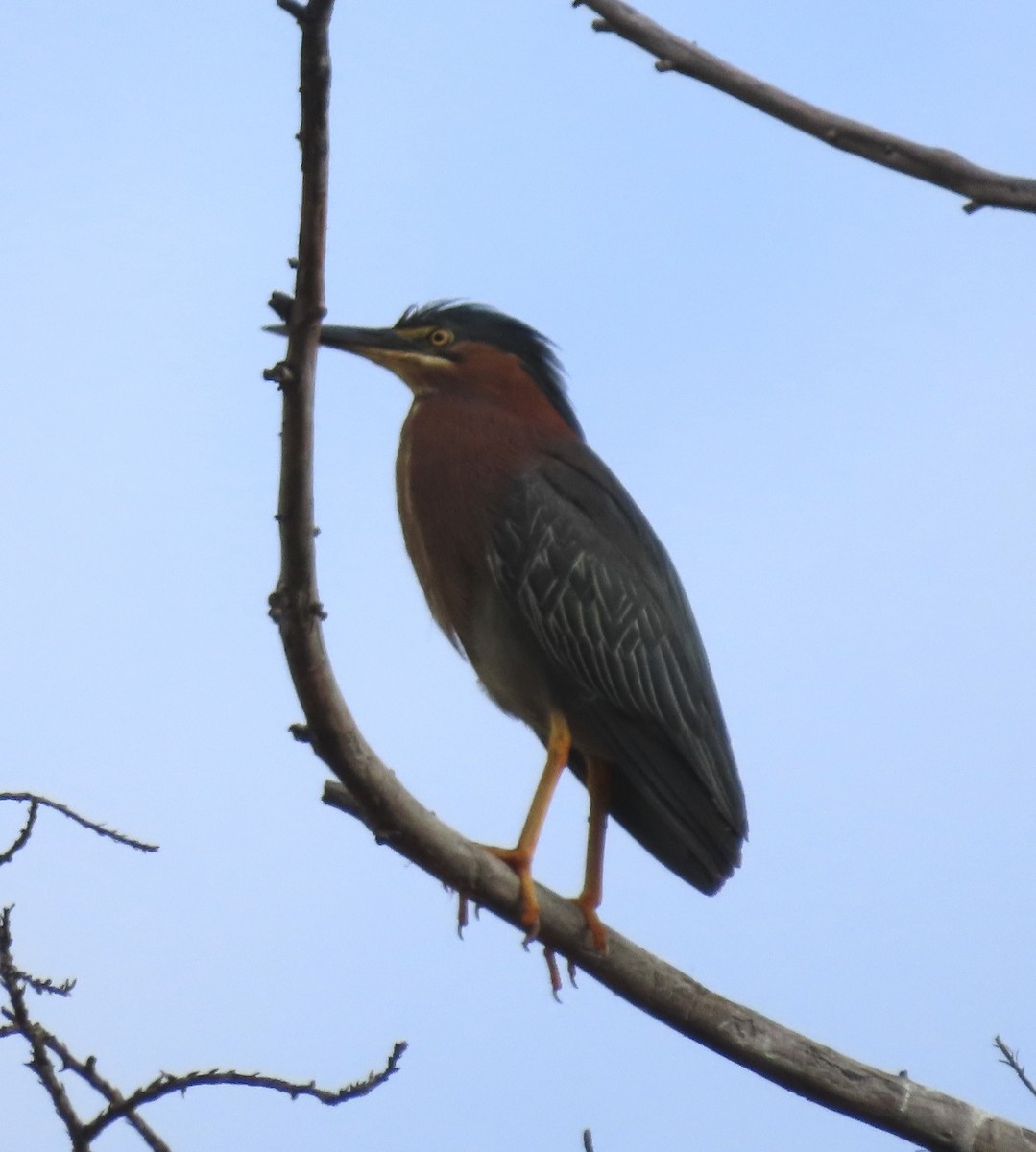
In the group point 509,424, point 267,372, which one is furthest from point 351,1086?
point 509,424

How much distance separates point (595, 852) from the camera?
4.16m

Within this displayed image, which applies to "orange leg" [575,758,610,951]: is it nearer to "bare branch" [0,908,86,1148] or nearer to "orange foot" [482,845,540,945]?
"orange foot" [482,845,540,945]

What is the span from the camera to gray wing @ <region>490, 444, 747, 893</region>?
4.12m

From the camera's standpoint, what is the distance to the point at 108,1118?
2.54m

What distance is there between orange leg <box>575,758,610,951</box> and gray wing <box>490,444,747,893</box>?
0.17 feet

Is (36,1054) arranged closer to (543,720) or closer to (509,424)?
(543,720)

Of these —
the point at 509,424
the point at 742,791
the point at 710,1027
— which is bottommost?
the point at 710,1027

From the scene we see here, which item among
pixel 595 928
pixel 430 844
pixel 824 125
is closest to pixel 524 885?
pixel 595 928

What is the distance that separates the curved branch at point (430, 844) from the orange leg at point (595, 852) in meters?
0.03

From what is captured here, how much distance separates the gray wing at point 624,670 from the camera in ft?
13.5

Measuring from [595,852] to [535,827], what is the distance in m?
0.38

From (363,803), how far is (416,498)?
56.1 inches

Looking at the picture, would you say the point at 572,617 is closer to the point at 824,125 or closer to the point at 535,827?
the point at 535,827

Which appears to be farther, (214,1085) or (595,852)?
(595,852)
